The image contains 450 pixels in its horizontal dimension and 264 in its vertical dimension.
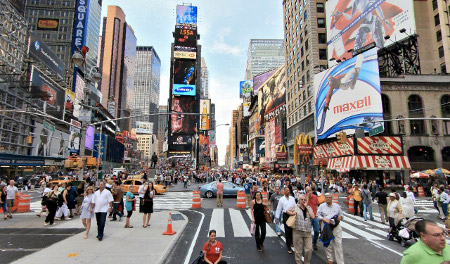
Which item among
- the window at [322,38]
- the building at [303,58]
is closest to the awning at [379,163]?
the building at [303,58]

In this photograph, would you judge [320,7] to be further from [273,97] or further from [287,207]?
[287,207]

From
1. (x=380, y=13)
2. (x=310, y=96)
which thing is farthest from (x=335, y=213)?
(x=310, y=96)

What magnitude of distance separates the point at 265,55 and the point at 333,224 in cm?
18309

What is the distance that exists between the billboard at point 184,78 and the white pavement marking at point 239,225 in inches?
3699

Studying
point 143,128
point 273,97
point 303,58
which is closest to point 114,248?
point 303,58

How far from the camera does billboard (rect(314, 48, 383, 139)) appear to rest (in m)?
28.6

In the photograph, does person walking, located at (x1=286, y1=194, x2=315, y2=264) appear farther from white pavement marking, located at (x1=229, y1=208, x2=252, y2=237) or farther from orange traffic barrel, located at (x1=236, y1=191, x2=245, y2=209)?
orange traffic barrel, located at (x1=236, y1=191, x2=245, y2=209)

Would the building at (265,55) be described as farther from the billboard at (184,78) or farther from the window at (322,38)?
the window at (322,38)

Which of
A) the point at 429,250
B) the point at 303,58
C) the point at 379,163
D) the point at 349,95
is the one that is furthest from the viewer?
the point at 303,58

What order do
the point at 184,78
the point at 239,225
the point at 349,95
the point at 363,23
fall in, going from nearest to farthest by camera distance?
1. the point at 239,225
2. the point at 349,95
3. the point at 363,23
4. the point at 184,78

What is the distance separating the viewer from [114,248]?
7164 millimetres

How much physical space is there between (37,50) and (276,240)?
6623 centimetres

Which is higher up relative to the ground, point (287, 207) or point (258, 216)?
point (287, 207)

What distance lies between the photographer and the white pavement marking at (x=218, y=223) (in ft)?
30.9
